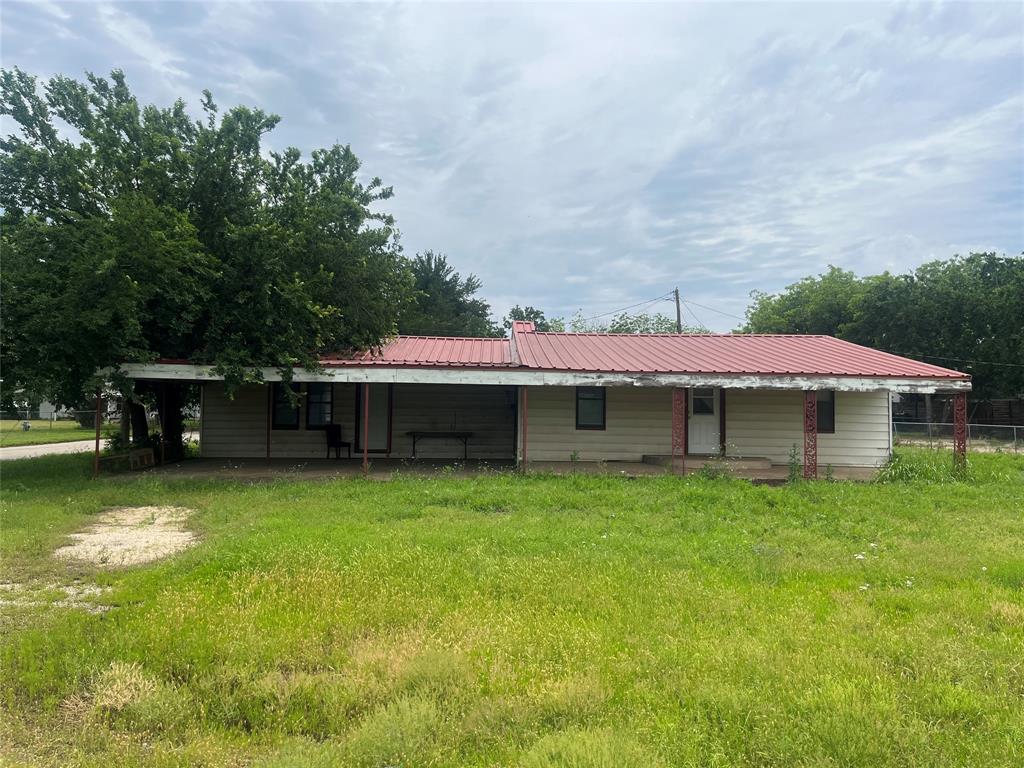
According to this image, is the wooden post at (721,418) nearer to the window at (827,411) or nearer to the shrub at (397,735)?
the window at (827,411)

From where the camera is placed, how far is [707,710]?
11.5ft

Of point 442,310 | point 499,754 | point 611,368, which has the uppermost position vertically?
point 442,310

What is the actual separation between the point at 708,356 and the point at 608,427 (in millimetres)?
2809

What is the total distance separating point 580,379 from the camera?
1235 centimetres

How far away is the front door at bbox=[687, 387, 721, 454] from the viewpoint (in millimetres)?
14484

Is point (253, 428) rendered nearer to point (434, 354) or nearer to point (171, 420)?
point (171, 420)

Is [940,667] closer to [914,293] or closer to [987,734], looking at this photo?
[987,734]

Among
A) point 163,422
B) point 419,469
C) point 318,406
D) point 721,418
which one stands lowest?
point 419,469

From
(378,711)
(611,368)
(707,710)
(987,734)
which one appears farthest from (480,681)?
(611,368)

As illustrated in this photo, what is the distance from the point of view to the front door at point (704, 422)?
1448 centimetres

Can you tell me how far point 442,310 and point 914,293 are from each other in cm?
2485

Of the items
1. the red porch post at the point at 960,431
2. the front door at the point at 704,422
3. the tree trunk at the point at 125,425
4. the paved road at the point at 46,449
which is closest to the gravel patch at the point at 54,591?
the tree trunk at the point at 125,425

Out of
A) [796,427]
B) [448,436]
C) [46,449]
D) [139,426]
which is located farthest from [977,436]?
[46,449]

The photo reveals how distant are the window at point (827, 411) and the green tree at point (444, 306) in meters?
19.5
